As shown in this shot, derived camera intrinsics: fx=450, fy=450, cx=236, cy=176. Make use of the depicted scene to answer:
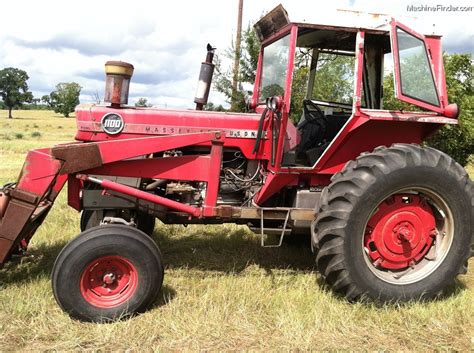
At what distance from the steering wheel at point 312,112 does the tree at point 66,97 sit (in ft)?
204

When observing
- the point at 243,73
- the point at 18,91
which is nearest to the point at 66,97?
the point at 18,91

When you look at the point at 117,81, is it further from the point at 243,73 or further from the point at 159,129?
the point at 243,73

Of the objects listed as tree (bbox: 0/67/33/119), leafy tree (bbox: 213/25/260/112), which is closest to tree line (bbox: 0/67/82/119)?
tree (bbox: 0/67/33/119)

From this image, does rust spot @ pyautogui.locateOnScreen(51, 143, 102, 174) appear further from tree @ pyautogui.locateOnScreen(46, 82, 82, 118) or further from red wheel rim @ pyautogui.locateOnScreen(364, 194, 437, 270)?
tree @ pyautogui.locateOnScreen(46, 82, 82, 118)

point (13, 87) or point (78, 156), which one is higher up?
point (13, 87)

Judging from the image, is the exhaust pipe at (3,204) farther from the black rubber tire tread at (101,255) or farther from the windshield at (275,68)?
the windshield at (275,68)

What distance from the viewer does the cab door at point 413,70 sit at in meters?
3.70

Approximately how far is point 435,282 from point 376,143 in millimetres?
1261

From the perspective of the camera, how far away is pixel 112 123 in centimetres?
389

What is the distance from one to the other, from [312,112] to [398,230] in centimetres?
140

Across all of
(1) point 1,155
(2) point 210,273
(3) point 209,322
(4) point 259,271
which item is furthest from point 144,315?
(1) point 1,155

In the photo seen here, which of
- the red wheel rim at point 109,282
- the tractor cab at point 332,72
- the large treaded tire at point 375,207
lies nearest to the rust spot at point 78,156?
the red wheel rim at point 109,282

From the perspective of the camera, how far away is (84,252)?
326 cm

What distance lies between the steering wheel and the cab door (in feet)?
2.77
